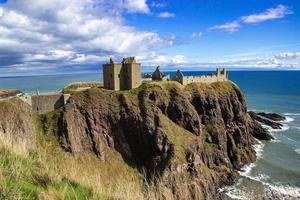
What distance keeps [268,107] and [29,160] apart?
12227 cm

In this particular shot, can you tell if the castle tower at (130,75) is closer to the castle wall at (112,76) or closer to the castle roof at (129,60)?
the castle roof at (129,60)

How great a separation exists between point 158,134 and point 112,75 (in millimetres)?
17585

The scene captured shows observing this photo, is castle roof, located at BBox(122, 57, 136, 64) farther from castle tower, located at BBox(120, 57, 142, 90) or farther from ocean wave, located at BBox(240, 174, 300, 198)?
ocean wave, located at BBox(240, 174, 300, 198)

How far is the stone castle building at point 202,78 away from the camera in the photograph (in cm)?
7130

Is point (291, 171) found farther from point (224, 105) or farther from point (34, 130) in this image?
point (34, 130)

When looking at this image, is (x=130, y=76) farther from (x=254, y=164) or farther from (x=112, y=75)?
(x=254, y=164)

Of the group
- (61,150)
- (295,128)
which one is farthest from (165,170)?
(295,128)

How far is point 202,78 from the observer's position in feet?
249

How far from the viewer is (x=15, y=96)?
5144cm

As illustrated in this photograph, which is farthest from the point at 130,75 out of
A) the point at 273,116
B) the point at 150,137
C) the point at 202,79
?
the point at 273,116

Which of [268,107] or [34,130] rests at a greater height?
[34,130]

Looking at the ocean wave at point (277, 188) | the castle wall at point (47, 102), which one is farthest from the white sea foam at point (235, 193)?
the castle wall at point (47, 102)

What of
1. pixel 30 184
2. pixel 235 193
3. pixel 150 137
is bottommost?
pixel 235 193

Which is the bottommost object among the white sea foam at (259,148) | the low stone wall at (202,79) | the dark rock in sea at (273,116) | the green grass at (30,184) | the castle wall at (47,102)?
the white sea foam at (259,148)
